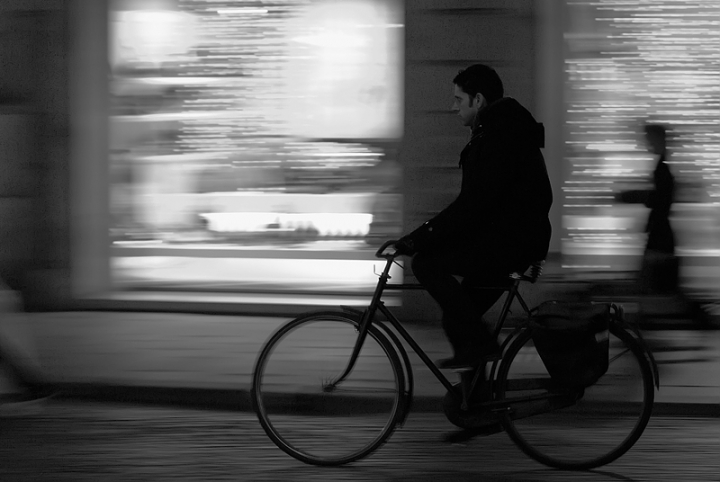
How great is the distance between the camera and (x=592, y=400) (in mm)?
4691

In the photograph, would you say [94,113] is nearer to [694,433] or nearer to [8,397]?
[8,397]

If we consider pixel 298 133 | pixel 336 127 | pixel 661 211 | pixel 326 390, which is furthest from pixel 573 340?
pixel 298 133

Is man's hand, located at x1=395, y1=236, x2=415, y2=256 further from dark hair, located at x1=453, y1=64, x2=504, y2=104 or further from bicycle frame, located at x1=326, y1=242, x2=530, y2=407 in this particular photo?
dark hair, located at x1=453, y1=64, x2=504, y2=104

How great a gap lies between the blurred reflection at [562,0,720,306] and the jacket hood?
4.59 meters

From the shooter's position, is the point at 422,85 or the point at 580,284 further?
the point at 422,85

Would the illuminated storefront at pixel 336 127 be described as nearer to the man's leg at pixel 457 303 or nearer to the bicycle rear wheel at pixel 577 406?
the bicycle rear wheel at pixel 577 406

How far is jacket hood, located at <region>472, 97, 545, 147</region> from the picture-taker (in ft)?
15.3

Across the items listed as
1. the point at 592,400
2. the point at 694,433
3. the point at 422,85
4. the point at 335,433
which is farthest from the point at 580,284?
the point at 422,85

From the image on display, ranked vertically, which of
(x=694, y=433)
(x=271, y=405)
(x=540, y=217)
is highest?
(x=540, y=217)

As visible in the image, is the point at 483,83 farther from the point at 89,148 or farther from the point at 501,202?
the point at 89,148

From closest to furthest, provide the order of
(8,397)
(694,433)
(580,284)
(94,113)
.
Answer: (694,433), (8,397), (580,284), (94,113)

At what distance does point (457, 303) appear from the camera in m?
4.62

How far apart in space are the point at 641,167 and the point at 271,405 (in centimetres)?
541

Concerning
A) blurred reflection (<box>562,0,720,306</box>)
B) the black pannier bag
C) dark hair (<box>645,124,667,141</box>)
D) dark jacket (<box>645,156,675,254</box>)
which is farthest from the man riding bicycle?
blurred reflection (<box>562,0,720,306</box>)
